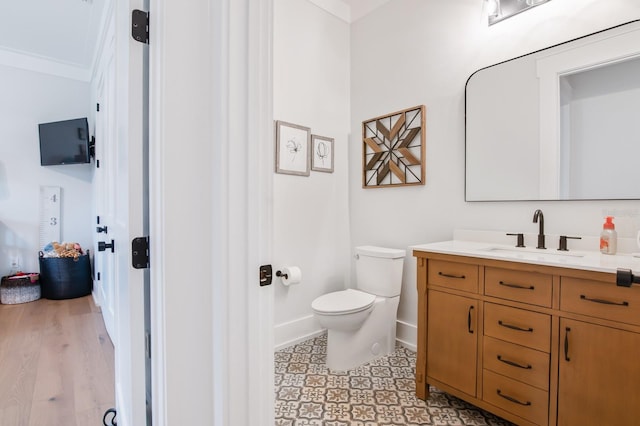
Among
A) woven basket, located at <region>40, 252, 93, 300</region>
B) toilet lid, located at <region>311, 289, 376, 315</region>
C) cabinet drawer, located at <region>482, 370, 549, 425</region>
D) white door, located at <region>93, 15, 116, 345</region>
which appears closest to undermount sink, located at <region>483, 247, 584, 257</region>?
cabinet drawer, located at <region>482, 370, 549, 425</region>

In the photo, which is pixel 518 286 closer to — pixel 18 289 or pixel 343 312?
pixel 343 312

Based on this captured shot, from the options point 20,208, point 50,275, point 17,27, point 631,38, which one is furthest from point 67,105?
point 631,38

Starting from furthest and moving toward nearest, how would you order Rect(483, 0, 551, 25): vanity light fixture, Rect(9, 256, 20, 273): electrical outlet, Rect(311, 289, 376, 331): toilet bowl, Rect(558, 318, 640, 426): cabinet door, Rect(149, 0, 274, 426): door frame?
Rect(9, 256, 20, 273): electrical outlet → Rect(311, 289, 376, 331): toilet bowl → Rect(483, 0, 551, 25): vanity light fixture → Rect(558, 318, 640, 426): cabinet door → Rect(149, 0, 274, 426): door frame

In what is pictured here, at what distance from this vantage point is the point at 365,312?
2186 mm

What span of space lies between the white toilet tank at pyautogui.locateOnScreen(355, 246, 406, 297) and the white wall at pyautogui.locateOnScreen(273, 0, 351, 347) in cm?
47

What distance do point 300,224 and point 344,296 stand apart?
688 mm

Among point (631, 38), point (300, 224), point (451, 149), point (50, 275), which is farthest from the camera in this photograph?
point (50, 275)

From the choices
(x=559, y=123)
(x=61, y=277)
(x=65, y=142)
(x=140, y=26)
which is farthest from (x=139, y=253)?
→ (x=65, y=142)

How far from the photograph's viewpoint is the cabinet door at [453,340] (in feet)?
5.32

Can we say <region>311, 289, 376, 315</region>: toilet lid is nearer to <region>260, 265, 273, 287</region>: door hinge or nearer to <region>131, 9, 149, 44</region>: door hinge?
<region>260, 265, 273, 287</region>: door hinge

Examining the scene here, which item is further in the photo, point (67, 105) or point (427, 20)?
point (67, 105)

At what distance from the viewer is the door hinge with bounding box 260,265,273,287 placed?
83 centimetres

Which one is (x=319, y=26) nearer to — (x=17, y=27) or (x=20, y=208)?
(x=17, y=27)

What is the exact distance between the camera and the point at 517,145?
1956mm
